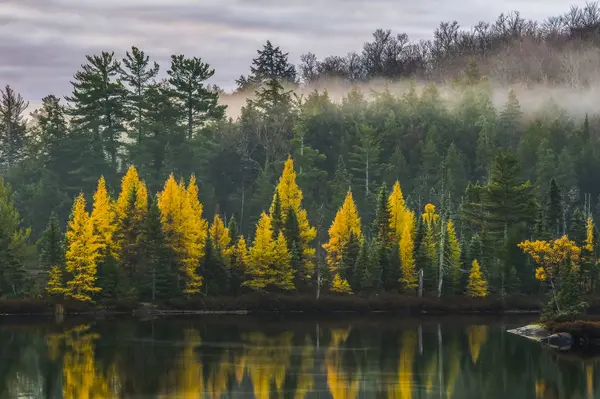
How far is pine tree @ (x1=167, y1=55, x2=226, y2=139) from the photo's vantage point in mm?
133875

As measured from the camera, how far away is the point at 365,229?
124 meters

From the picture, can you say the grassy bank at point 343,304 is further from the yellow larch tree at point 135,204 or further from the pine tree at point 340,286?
the yellow larch tree at point 135,204

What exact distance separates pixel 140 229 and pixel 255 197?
28801 mm

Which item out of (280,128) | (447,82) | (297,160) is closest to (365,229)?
(297,160)

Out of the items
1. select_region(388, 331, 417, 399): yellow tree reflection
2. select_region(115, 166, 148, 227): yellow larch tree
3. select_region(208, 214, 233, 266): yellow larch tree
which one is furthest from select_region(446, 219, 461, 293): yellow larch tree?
select_region(115, 166, 148, 227): yellow larch tree

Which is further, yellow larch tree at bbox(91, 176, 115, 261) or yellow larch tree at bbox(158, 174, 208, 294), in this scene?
yellow larch tree at bbox(158, 174, 208, 294)

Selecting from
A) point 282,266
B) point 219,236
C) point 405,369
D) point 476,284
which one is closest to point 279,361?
point 405,369

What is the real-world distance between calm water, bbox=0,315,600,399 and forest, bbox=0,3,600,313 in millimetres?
→ 10336

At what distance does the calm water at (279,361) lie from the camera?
50281mm

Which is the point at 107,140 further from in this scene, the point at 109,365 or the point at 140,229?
the point at 109,365

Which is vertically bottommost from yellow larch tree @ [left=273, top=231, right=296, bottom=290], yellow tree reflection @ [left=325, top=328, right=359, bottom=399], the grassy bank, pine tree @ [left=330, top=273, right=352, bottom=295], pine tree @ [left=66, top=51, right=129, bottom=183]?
yellow tree reflection @ [left=325, top=328, right=359, bottom=399]

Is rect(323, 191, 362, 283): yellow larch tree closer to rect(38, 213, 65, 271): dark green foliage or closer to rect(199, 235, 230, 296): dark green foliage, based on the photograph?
rect(199, 235, 230, 296): dark green foliage

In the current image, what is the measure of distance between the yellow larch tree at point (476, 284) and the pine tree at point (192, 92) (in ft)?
164

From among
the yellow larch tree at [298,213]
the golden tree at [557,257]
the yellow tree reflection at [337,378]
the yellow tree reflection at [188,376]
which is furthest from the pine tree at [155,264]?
the golden tree at [557,257]
